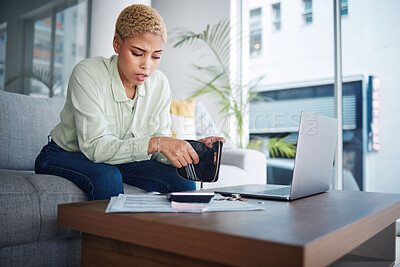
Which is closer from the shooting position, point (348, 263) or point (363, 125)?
point (348, 263)

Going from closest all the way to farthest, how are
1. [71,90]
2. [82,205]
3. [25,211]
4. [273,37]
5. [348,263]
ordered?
[82,205], [25,211], [348,263], [71,90], [273,37]

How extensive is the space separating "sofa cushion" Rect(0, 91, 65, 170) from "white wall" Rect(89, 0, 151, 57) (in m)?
1.62

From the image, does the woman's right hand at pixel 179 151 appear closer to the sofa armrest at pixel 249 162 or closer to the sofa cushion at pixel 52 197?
the sofa cushion at pixel 52 197

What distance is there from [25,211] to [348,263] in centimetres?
110

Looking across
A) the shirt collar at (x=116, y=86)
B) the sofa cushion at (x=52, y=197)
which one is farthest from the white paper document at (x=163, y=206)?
the shirt collar at (x=116, y=86)

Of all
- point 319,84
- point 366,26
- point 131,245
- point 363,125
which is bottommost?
point 131,245

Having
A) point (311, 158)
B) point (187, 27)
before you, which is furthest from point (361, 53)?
point (311, 158)

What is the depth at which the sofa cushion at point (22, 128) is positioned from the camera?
5.63 ft

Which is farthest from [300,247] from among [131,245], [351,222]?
[131,245]

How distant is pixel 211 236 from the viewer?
24.8 inches

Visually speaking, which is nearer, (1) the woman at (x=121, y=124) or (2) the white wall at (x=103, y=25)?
(1) the woman at (x=121, y=124)

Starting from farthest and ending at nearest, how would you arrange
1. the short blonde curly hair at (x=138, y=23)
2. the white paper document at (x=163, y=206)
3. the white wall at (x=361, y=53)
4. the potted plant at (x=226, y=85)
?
the potted plant at (x=226, y=85), the white wall at (x=361, y=53), the short blonde curly hair at (x=138, y=23), the white paper document at (x=163, y=206)

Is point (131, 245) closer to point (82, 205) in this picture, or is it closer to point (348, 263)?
point (82, 205)

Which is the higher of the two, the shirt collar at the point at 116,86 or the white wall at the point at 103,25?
the white wall at the point at 103,25
